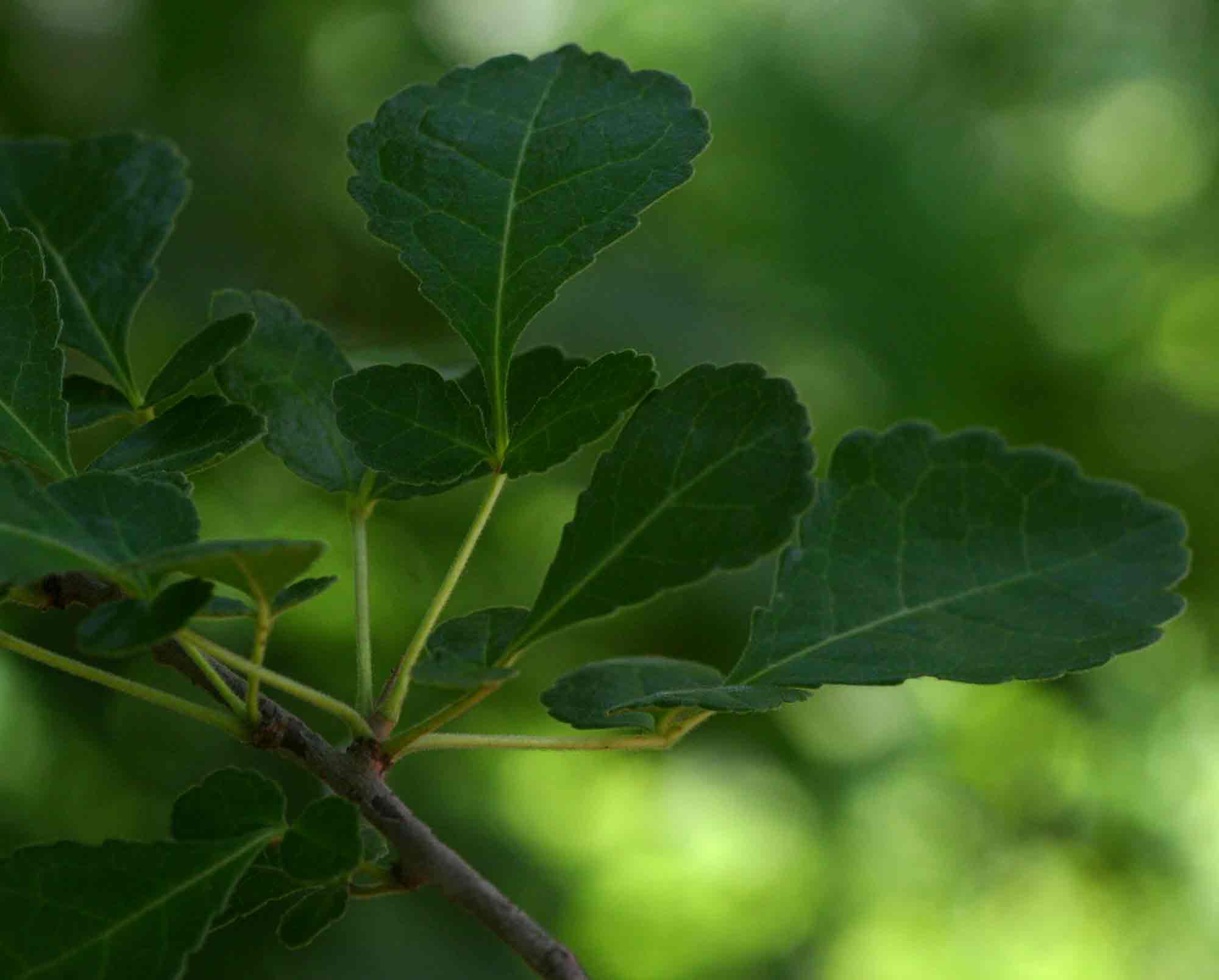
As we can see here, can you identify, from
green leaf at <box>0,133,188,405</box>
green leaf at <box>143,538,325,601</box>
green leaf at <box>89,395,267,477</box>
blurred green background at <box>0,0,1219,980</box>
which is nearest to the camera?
green leaf at <box>143,538,325,601</box>

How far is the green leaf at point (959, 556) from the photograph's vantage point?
40 centimetres

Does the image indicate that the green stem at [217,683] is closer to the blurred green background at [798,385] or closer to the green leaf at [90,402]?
the green leaf at [90,402]

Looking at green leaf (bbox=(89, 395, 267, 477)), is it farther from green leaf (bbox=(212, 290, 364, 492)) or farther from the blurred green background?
the blurred green background

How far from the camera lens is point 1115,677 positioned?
6.92 ft

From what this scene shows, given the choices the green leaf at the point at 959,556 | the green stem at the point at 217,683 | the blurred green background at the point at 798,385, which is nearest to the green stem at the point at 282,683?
the green stem at the point at 217,683

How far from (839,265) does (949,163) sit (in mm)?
322

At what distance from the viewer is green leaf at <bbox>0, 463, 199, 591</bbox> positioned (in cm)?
29

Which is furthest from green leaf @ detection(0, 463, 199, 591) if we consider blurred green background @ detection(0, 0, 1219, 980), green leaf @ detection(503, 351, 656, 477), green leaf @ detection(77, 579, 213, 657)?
blurred green background @ detection(0, 0, 1219, 980)

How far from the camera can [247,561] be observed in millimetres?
304

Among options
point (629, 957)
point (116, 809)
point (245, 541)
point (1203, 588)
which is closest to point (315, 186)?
point (116, 809)

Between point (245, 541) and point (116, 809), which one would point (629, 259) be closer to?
Result: point (116, 809)

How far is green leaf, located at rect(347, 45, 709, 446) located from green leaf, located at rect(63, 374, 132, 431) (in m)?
0.12

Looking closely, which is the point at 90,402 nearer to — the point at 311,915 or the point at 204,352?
the point at 204,352

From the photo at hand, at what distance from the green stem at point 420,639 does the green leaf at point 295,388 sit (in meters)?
0.07
